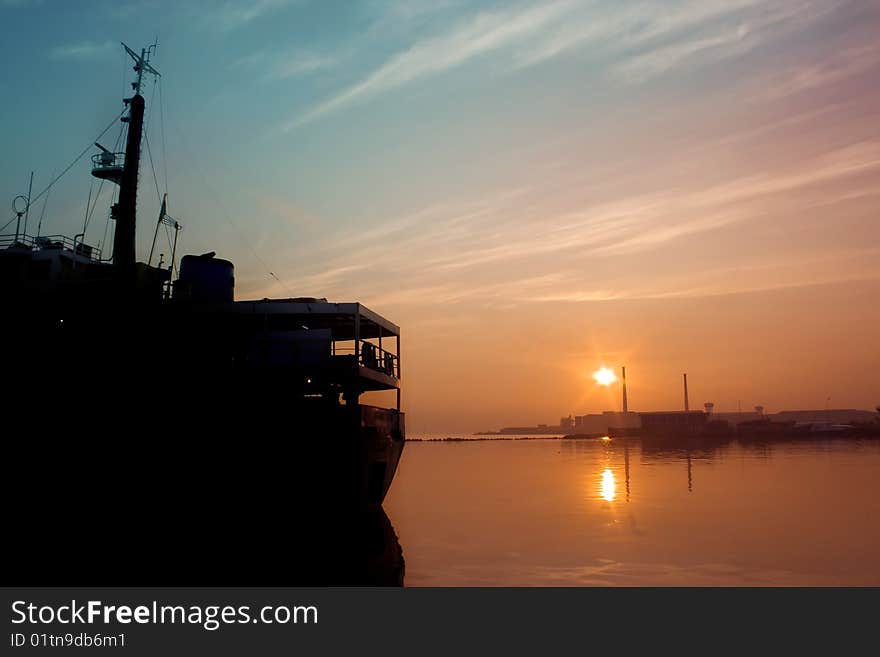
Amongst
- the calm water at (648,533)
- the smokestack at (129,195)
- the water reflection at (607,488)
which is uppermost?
the smokestack at (129,195)

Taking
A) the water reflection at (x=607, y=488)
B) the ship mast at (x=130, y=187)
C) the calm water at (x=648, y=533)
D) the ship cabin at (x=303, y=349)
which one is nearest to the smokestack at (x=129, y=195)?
the ship mast at (x=130, y=187)

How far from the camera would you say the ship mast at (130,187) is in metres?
31.3

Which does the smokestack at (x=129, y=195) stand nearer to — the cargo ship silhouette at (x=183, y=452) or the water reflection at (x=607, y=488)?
the cargo ship silhouette at (x=183, y=452)

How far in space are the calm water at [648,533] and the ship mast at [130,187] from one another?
58.2 ft

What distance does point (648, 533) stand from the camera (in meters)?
24.2

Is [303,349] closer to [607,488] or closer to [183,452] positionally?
[183,452]

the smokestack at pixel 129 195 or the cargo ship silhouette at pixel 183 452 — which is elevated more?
the smokestack at pixel 129 195

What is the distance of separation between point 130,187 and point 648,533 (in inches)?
1105

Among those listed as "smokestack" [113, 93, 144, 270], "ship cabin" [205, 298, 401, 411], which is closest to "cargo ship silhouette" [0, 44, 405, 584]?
"ship cabin" [205, 298, 401, 411]

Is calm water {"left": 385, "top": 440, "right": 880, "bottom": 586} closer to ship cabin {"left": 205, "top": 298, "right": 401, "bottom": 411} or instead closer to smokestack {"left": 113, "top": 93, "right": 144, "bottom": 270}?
ship cabin {"left": 205, "top": 298, "right": 401, "bottom": 411}

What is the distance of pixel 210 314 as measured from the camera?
2561 cm

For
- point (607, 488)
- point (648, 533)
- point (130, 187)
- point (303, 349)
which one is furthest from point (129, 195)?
point (607, 488)

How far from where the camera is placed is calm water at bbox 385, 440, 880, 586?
700 inches

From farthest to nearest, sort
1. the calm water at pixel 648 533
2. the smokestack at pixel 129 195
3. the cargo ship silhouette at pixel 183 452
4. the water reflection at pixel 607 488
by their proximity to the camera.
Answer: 1. the water reflection at pixel 607 488
2. the smokestack at pixel 129 195
3. the cargo ship silhouette at pixel 183 452
4. the calm water at pixel 648 533
